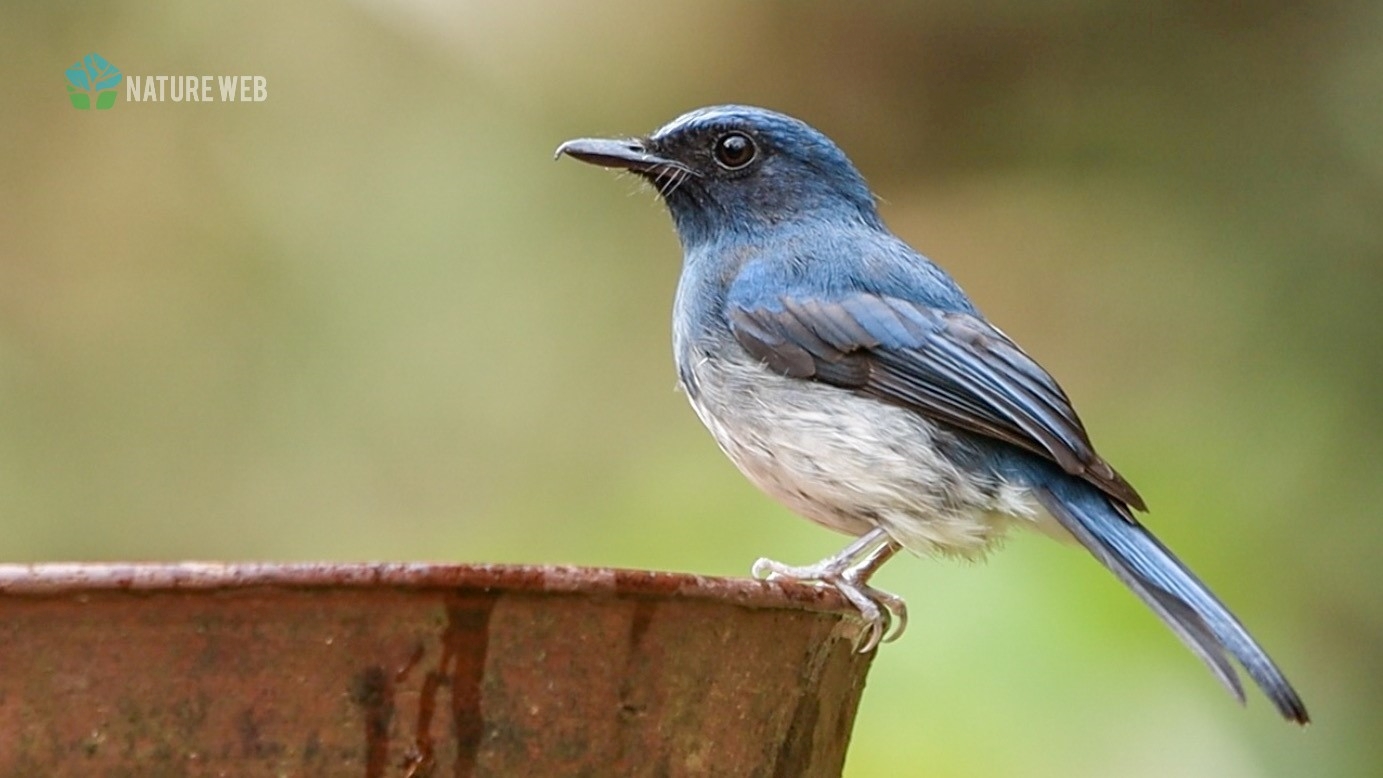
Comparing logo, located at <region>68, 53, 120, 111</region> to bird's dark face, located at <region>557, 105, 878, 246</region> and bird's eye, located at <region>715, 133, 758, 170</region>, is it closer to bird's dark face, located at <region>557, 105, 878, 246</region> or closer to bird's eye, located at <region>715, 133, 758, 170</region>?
bird's dark face, located at <region>557, 105, 878, 246</region>

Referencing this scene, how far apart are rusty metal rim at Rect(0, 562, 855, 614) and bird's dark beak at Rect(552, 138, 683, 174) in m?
2.24

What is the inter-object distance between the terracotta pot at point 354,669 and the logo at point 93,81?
516 cm

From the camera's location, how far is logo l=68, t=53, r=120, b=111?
20.8 feet

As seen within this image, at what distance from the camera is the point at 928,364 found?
140 inches

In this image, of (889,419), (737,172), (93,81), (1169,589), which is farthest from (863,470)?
(93,81)

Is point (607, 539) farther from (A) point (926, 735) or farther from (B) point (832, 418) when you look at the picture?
(B) point (832, 418)

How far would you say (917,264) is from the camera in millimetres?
4012

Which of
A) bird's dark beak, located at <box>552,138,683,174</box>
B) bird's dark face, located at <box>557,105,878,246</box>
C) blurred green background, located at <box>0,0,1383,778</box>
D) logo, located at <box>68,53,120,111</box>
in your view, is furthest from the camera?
logo, located at <box>68,53,120,111</box>

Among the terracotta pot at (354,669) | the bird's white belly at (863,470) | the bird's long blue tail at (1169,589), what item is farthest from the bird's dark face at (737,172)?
the terracotta pot at (354,669)

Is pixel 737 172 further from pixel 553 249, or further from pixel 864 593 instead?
pixel 553 249

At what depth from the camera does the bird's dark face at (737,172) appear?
418cm

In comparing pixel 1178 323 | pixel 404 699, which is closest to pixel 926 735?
pixel 1178 323

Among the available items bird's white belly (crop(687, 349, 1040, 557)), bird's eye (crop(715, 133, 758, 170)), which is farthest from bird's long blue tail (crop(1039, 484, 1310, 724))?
bird's eye (crop(715, 133, 758, 170))

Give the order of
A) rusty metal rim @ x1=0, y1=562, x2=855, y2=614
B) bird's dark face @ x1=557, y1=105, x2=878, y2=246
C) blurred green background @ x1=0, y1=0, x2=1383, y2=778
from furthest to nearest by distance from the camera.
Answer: blurred green background @ x1=0, y1=0, x2=1383, y2=778 → bird's dark face @ x1=557, y1=105, x2=878, y2=246 → rusty metal rim @ x1=0, y1=562, x2=855, y2=614
